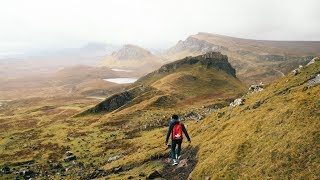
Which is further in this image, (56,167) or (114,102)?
(114,102)

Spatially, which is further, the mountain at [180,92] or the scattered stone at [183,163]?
the mountain at [180,92]

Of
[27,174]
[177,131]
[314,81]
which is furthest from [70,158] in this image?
[314,81]

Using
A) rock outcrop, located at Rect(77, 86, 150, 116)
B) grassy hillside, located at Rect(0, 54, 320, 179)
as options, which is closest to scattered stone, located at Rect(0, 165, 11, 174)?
grassy hillside, located at Rect(0, 54, 320, 179)

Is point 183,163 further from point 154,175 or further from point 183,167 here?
point 154,175

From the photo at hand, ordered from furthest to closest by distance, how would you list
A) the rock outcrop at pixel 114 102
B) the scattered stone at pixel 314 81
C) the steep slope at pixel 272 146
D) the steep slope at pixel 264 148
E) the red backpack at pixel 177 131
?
1. the rock outcrop at pixel 114 102
2. the scattered stone at pixel 314 81
3. the red backpack at pixel 177 131
4. the steep slope at pixel 264 148
5. the steep slope at pixel 272 146

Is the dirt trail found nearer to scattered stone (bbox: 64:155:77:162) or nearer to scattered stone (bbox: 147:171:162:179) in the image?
scattered stone (bbox: 147:171:162:179)

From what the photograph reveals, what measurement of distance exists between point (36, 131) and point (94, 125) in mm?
17163

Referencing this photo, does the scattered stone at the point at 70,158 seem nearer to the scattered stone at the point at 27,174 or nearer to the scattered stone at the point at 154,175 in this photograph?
the scattered stone at the point at 27,174

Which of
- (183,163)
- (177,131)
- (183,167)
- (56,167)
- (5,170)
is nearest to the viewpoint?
(177,131)

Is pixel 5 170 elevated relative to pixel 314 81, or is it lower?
lower

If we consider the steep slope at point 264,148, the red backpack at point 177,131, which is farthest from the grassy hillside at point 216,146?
the red backpack at point 177,131

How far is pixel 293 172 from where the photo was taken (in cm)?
2247

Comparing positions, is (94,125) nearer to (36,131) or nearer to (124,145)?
(36,131)

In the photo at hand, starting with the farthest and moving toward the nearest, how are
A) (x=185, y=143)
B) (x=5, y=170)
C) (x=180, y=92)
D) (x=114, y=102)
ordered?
1. (x=180, y=92)
2. (x=114, y=102)
3. (x=5, y=170)
4. (x=185, y=143)
